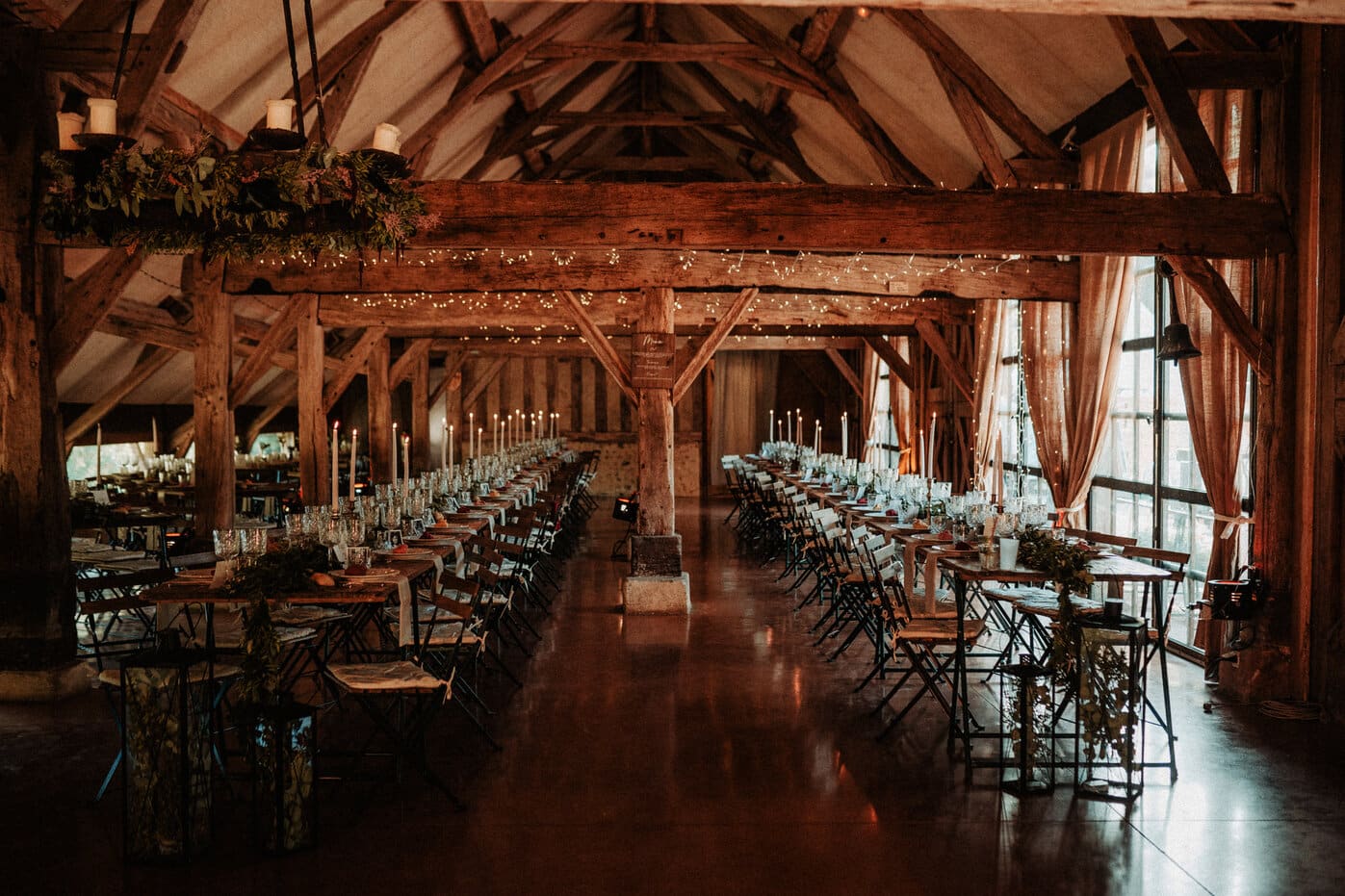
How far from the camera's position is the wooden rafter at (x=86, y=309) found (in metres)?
5.62

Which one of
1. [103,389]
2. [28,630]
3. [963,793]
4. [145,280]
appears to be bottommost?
[963,793]

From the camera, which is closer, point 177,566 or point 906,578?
point 177,566

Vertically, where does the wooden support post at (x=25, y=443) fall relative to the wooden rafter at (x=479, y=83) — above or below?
below

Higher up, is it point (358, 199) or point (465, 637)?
point (358, 199)

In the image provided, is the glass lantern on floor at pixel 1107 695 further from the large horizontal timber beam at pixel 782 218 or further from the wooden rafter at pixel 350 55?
the wooden rafter at pixel 350 55

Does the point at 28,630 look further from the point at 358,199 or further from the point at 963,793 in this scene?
the point at 963,793

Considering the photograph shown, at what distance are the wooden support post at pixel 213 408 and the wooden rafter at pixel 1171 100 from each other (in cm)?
636

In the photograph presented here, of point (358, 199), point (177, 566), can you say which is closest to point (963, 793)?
point (358, 199)

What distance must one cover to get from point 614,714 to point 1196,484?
402 cm

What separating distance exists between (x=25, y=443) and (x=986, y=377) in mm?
7693

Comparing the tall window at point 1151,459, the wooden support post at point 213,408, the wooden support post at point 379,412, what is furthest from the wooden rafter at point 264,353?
the tall window at point 1151,459

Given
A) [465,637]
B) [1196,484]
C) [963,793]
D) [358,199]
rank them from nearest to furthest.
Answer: [358,199], [963,793], [465,637], [1196,484]

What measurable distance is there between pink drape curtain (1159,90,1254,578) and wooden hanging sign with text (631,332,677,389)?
3.40 m

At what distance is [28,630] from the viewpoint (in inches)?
215
